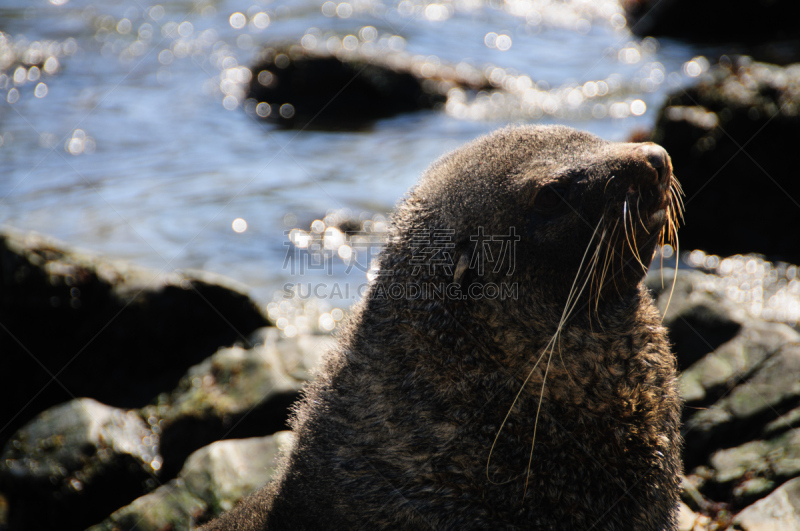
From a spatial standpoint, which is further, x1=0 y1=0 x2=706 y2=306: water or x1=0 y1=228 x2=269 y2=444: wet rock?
x1=0 y1=0 x2=706 y2=306: water

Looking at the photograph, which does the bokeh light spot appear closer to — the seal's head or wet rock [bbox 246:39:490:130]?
wet rock [bbox 246:39:490:130]

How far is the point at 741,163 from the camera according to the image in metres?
9.39

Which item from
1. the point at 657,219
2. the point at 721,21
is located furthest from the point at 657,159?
the point at 721,21

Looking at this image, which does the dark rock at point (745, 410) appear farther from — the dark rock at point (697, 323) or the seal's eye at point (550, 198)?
the seal's eye at point (550, 198)

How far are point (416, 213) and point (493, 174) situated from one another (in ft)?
1.56

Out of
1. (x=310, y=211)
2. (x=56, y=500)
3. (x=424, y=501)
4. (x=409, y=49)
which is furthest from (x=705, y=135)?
(x=409, y=49)

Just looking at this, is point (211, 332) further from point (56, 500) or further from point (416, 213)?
point (416, 213)

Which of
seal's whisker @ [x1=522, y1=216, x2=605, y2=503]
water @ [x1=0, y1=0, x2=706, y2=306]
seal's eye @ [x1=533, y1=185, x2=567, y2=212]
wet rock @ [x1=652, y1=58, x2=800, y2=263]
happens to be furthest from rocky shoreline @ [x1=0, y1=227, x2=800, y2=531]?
wet rock @ [x1=652, y1=58, x2=800, y2=263]

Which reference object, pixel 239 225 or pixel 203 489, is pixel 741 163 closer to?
pixel 239 225

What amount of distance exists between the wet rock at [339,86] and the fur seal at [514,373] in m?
11.8

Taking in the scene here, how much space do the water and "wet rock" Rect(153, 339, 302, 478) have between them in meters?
2.83

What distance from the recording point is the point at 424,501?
11.1ft

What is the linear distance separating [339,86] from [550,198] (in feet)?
41.4

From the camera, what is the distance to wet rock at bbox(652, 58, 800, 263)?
9.20 metres
